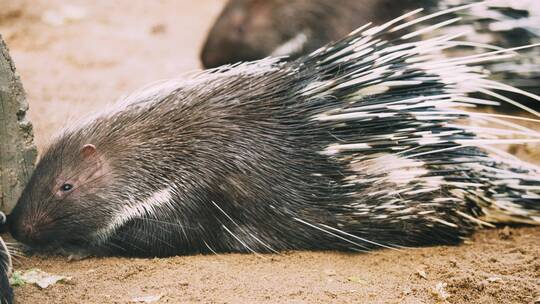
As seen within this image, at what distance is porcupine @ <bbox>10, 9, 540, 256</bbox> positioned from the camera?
3.07 metres

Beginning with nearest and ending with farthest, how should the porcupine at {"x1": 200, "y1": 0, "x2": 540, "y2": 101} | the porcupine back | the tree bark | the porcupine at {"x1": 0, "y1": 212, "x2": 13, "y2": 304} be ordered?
the porcupine at {"x1": 0, "y1": 212, "x2": 13, "y2": 304} → the tree bark → the porcupine back → the porcupine at {"x1": 200, "y1": 0, "x2": 540, "y2": 101}

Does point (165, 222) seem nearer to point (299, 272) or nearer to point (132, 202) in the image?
point (132, 202)

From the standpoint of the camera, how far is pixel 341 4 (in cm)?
550

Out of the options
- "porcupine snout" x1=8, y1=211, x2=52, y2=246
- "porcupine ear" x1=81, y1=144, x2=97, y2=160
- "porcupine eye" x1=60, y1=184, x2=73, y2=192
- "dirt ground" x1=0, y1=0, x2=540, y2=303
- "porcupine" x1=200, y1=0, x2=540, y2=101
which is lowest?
"dirt ground" x1=0, y1=0, x2=540, y2=303

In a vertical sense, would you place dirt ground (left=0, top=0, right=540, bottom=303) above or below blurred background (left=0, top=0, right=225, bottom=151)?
below

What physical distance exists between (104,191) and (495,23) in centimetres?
241

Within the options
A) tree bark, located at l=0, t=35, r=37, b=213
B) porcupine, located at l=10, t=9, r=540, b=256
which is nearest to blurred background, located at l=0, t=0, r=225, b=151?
tree bark, located at l=0, t=35, r=37, b=213

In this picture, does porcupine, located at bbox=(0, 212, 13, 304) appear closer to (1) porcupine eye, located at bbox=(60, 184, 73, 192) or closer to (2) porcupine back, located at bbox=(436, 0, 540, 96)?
(1) porcupine eye, located at bbox=(60, 184, 73, 192)

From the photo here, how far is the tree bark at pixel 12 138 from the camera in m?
2.97

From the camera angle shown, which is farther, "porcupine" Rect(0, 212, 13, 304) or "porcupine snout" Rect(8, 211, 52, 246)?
"porcupine snout" Rect(8, 211, 52, 246)

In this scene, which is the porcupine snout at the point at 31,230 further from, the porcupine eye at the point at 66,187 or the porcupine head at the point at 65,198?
the porcupine eye at the point at 66,187

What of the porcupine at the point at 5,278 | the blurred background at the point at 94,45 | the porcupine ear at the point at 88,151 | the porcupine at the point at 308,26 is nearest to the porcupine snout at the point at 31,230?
the porcupine ear at the point at 88,151

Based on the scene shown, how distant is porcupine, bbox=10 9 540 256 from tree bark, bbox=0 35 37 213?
0.23ft

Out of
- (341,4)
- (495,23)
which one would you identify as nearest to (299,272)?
(495,23)
